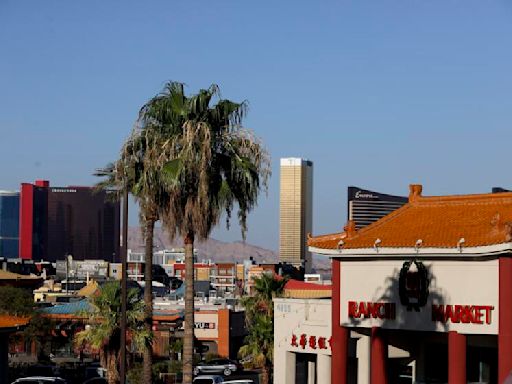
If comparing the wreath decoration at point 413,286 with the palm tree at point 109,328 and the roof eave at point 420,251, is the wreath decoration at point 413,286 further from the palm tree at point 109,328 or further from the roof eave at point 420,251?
the palm tree at point 109,328

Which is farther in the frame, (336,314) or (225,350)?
Result: (225,350)

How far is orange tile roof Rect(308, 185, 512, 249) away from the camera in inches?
1763

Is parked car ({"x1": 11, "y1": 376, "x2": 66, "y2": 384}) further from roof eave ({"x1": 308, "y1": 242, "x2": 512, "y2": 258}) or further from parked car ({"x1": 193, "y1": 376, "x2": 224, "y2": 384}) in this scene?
roof eave ({"x1": 308, "y1": 242, "x2": 512, "y2": 258})

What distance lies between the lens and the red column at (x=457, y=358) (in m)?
44.6

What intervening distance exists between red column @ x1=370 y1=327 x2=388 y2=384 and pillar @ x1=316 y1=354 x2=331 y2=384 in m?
8.49

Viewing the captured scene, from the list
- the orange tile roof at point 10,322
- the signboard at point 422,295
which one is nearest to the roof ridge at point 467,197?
the signboard at point 422,295

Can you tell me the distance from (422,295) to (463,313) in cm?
216

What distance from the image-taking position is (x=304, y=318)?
58.9 m

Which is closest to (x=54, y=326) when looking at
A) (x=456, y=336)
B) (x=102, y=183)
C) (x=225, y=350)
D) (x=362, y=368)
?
(x=225, y=350)

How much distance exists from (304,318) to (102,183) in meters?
12.2

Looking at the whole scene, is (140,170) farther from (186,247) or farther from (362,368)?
(362,368)

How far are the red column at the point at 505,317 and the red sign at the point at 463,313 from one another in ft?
2.49

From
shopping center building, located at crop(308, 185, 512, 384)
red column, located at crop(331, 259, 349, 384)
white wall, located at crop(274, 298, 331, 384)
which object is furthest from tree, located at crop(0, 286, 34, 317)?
red column, located at crop(331, 259, 349, 384)

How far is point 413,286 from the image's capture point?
4666 centimetres
